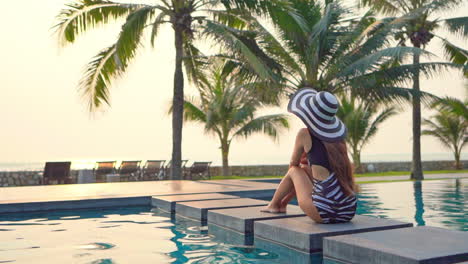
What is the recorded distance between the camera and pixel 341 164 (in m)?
4.65

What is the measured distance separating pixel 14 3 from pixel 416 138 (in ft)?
50.1

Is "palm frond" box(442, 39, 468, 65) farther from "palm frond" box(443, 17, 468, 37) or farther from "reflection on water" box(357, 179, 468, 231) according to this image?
"reflection on water" box(357, 179, 468, 231)

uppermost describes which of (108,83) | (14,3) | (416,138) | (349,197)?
(14,3)

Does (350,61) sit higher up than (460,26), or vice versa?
(460,26)

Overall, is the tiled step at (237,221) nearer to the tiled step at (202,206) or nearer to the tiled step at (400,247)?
the tiled step at (202,206)

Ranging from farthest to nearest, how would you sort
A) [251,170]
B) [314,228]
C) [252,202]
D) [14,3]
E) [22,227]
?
[251,170]
[14,3]
[252,202]
[22,227]
[314,228]

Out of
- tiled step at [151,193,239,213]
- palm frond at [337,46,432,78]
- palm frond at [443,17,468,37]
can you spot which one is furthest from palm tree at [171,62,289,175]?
tiled step at [151,193,239,213]

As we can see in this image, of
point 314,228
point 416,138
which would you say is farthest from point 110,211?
point 416,138

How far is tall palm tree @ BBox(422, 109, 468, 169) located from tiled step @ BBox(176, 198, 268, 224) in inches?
929

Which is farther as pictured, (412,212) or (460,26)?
(460,26)

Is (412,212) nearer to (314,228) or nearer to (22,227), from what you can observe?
(314,228)

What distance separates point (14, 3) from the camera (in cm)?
1589

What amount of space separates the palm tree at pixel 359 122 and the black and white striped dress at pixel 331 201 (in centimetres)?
2054

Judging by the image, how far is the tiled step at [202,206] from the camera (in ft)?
21.5
